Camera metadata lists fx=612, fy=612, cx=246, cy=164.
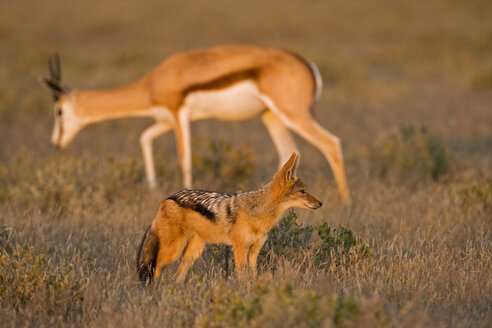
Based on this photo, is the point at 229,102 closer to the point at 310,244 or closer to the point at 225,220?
the point at 310,244

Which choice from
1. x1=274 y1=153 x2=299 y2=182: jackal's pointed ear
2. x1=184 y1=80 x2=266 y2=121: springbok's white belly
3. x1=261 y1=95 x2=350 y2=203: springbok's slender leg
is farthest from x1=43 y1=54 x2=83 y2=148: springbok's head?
x1=274 y1=153 x2=299 y2=182: jackal's pointed ear

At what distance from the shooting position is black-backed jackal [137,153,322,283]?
4.89 m

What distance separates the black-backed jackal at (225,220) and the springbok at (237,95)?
3.49 m

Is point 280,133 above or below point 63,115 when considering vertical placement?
below

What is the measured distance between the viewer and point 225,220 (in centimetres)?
494

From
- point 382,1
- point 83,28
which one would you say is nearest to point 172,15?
point 83,28

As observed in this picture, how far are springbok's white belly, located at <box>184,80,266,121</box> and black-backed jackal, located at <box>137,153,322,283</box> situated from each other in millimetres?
3997

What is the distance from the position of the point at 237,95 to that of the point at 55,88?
10.2 feet

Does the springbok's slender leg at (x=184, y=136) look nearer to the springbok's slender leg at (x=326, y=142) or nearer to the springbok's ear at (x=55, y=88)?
the springbok's slender leg at (x=326, y=142)

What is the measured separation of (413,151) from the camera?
31.8 feet

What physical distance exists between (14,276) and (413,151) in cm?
668

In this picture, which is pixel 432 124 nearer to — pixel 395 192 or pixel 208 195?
pixel 395 192

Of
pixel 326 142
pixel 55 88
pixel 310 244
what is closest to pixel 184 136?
pixel 326 142

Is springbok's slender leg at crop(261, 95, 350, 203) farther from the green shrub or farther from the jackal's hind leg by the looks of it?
the jackal's hind leg
